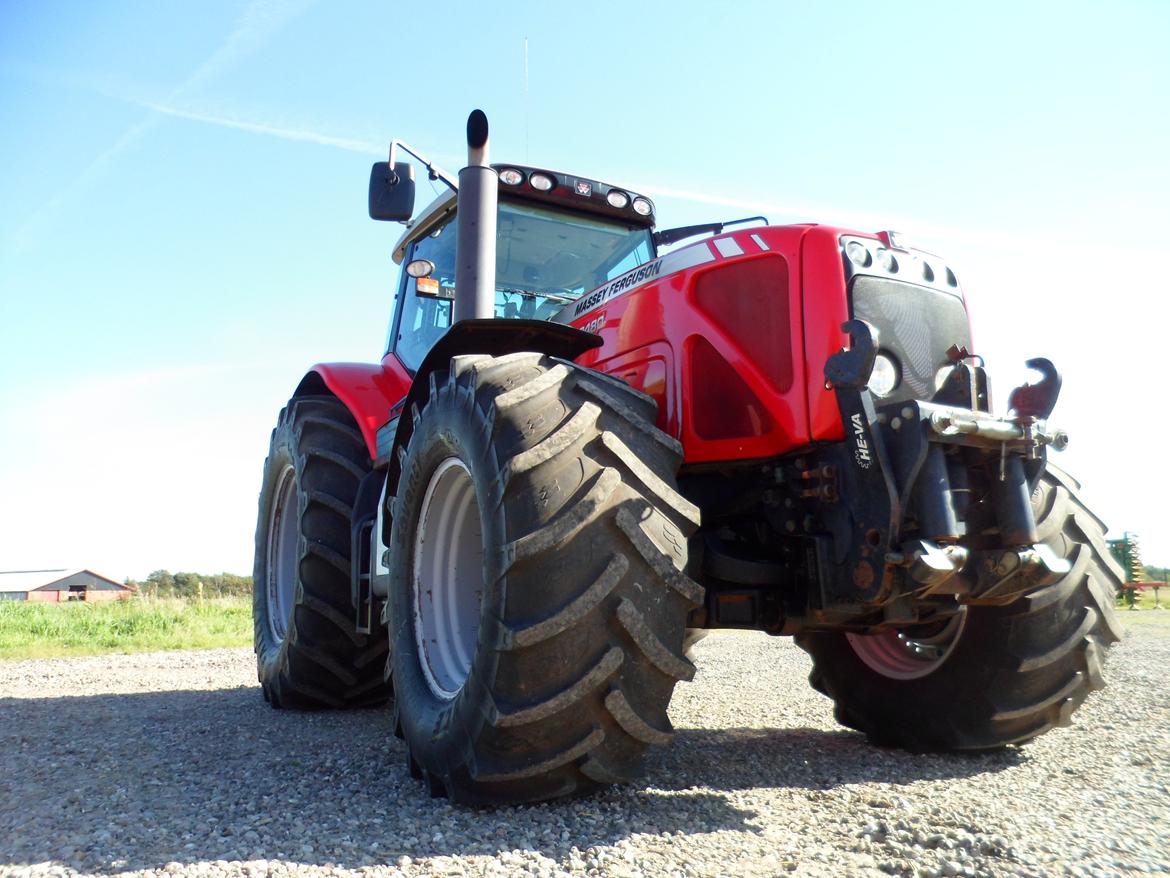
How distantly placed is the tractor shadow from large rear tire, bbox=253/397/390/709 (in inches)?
10.6

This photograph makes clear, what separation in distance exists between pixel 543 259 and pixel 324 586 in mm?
2094

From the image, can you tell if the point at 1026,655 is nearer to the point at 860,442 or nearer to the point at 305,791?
the point at 860,442

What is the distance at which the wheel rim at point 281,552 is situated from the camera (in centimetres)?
596

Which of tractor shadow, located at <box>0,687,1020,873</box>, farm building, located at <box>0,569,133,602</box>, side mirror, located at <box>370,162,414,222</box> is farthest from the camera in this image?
farm building, located at <box>0,569,133,602</box>

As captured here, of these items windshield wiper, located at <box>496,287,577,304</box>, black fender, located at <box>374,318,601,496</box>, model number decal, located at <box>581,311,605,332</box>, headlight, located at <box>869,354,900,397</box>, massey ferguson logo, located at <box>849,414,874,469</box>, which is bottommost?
massey ferguson logo, located at <box>849,414,874,469</box>

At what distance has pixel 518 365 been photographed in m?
3.08

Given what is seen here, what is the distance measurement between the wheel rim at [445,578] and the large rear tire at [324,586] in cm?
145

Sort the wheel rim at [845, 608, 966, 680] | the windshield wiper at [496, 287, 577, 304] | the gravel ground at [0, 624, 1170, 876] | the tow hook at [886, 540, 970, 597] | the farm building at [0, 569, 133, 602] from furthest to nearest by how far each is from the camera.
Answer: the farm building at [0, 569, 133, 602] → the windshield wiper at [496, 287, 577, 304] → the wheel rim at [845, 608, 966, 680] → the tow hook at [886, 540, 970, 597] → the gravel ground at [0, 624, 1170, 876]

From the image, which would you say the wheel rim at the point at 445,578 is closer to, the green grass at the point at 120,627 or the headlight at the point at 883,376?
the headlight at the point at 883,376

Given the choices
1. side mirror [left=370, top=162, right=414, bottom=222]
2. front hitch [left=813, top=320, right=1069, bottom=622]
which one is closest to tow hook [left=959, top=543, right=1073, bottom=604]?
front hitch [left=813, top=320, right=1069, bottom=622]

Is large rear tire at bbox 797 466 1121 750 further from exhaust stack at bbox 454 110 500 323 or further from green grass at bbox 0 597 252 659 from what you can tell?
green grass at bbox 0 597 252 659

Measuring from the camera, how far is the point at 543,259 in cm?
475

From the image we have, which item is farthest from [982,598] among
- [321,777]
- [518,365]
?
[321,777]

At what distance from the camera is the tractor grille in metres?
3.22
